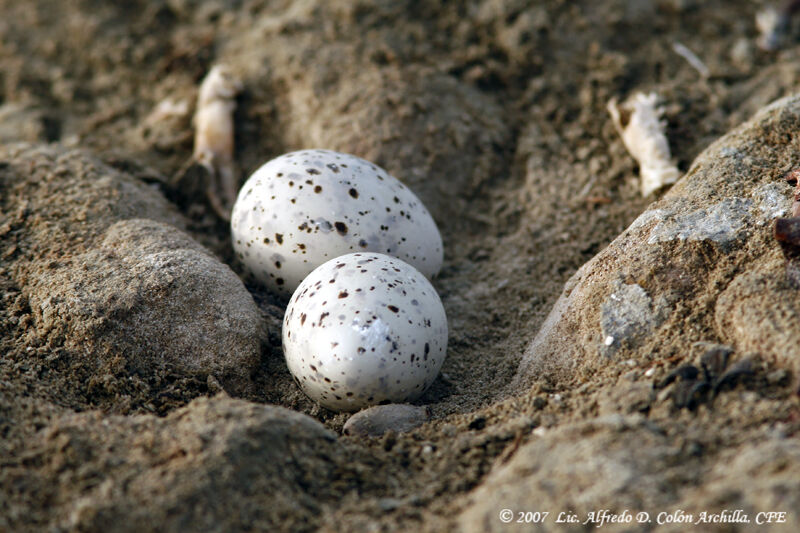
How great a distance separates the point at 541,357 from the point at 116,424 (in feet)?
5.20

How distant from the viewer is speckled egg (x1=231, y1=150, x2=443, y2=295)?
10.1ft

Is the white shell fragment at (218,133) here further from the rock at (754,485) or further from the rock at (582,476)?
the rock at (754,485)

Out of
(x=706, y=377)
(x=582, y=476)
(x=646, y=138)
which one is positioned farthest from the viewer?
(x=646, y=138)

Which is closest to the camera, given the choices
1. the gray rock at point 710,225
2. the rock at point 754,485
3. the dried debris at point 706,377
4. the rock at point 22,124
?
the rock at point 754,485

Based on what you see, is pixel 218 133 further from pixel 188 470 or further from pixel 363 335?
pixel 188 470

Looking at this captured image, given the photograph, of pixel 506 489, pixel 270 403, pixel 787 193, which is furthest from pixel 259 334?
pixel 787 193

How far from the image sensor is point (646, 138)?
12.4 feet

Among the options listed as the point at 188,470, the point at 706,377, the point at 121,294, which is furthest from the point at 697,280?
the point at 121,294

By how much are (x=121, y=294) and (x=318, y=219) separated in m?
0.87

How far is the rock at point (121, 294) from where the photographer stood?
2754 millimetres

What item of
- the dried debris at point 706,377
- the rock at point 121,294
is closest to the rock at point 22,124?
the rock at point 121,294

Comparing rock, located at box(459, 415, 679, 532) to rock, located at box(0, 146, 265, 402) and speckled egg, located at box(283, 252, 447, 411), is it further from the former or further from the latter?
rock, located at box(0, 146, 265, 402)

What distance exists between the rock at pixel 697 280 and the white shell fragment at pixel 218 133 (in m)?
1.94

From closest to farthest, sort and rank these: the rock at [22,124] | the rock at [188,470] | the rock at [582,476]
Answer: the rock at [582,476]
the rock at [188,470]
the rock at [22,124]
